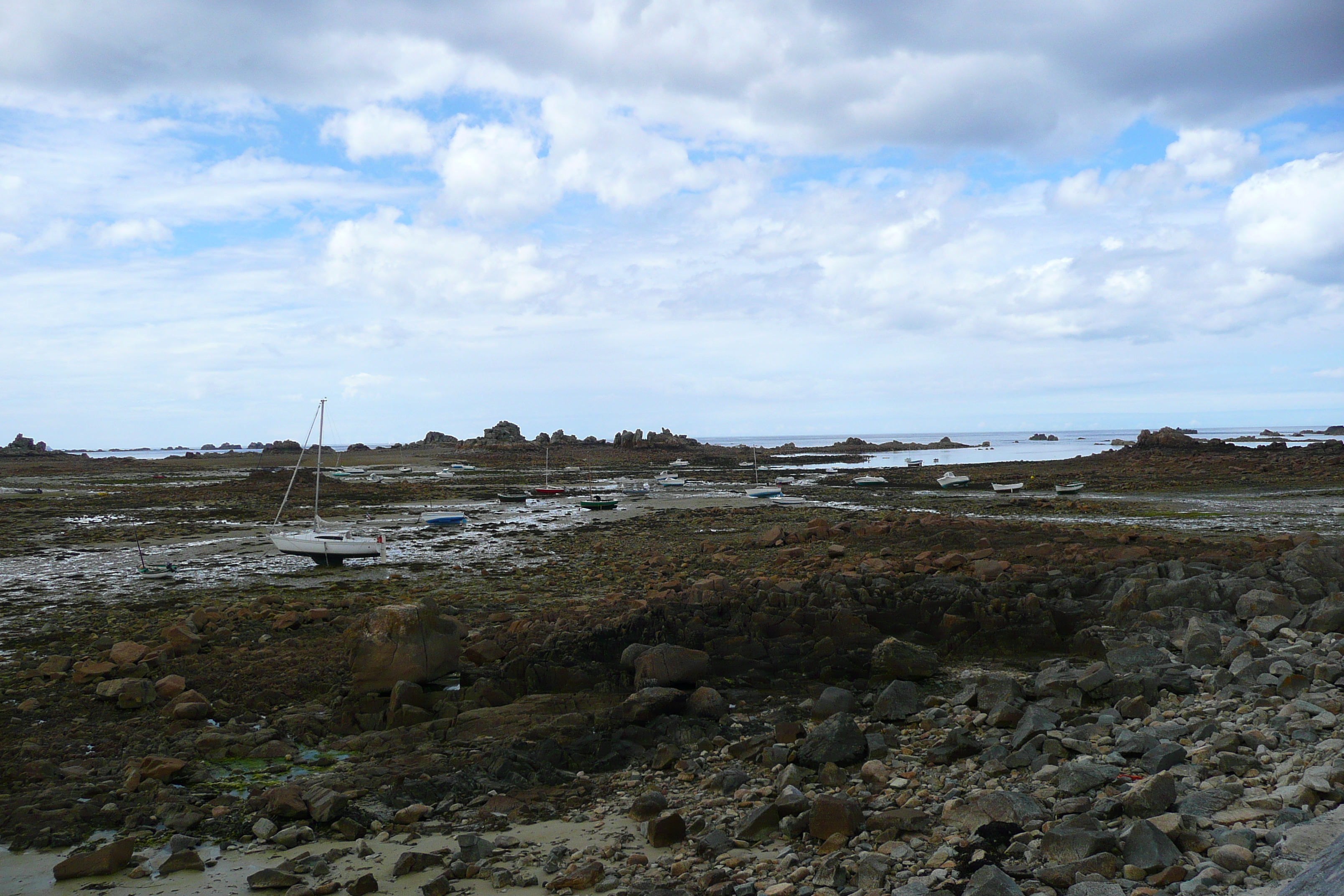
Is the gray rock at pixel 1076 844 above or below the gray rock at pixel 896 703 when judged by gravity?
above

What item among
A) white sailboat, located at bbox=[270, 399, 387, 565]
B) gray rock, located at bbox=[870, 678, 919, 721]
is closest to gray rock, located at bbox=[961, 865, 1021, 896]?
gray rock, located at bbox=[870, 678, 919, 721]

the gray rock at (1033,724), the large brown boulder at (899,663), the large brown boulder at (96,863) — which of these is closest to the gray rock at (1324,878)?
the gray rock at (1033,724)

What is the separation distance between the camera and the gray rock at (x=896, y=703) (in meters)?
9.64

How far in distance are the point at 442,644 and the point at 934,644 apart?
327 inches

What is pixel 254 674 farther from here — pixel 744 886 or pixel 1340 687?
pixel 1340 687

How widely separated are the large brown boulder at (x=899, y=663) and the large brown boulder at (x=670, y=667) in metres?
2.59

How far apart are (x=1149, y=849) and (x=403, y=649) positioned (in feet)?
32.3

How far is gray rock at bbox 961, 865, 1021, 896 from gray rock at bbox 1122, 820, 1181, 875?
80cm

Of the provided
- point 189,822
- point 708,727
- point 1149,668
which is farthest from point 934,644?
point 189,822

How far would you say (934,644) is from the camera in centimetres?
1342

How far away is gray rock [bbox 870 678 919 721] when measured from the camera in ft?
31.6

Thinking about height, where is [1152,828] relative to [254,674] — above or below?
above

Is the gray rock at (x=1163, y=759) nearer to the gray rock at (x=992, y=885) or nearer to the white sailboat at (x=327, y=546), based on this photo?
the gray rock at (x=992, y=885)

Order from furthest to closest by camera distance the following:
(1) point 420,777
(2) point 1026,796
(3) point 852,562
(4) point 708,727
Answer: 1. (3) point 852,562
2. (4) point 708,727
3. (1) point 420,777
4. (2) point 1026,796
